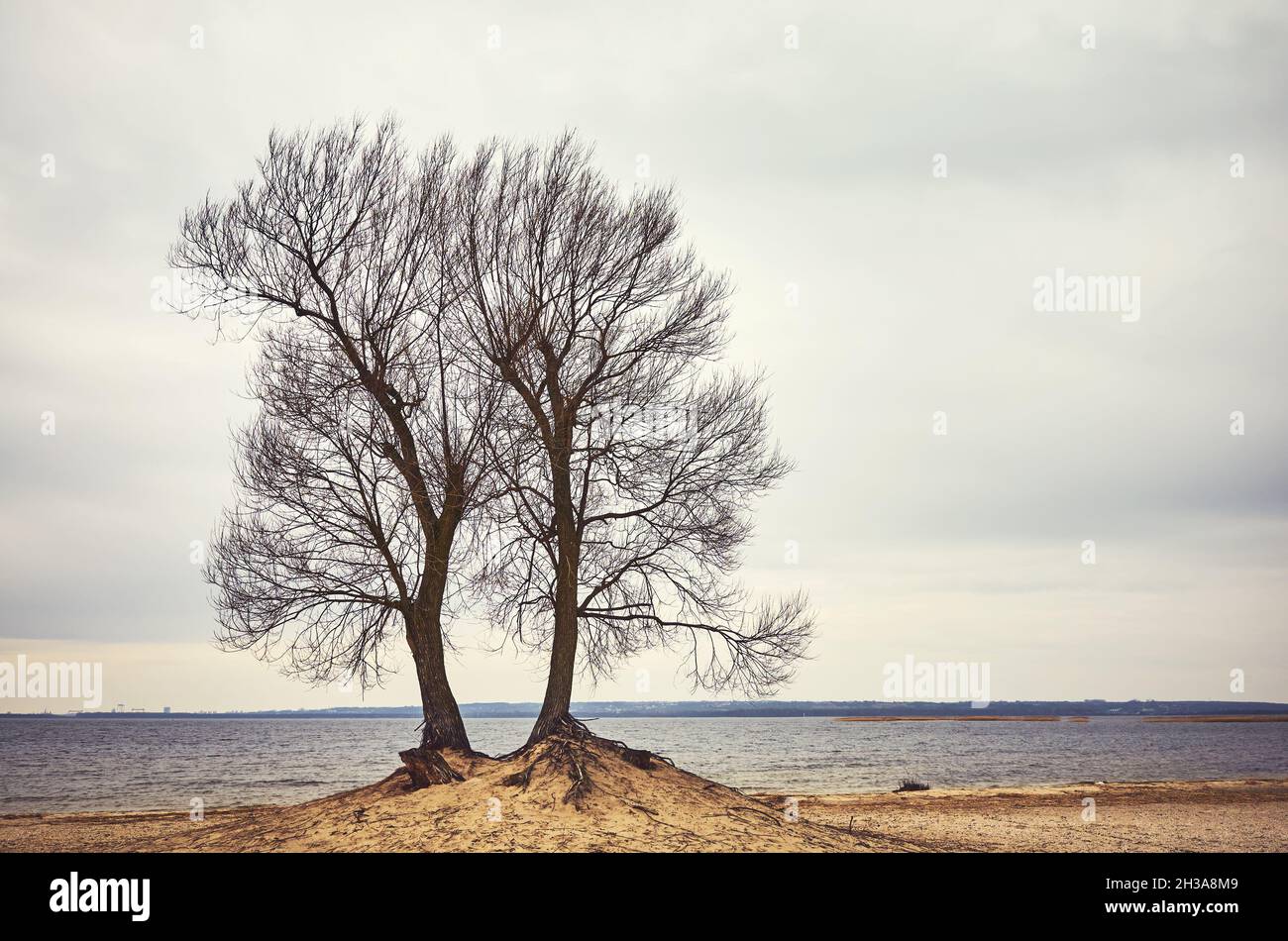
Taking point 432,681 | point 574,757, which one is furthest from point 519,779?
point 432,681

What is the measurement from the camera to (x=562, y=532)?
1931cm

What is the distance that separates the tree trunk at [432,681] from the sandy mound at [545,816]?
2.06 feet

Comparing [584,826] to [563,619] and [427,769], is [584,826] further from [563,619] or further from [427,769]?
[563,619]

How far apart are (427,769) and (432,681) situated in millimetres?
1829

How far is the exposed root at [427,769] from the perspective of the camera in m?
17.2

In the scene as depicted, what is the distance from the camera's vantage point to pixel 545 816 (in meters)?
15.3

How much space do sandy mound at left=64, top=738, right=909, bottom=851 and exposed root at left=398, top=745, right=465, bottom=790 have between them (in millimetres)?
194

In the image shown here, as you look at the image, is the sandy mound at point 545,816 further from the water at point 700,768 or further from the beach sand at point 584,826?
the water at point 700,768

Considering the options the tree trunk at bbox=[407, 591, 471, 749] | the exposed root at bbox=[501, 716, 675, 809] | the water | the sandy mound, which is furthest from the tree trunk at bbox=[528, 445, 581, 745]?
the water

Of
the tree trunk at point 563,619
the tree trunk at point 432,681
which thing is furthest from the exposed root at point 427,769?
the tree trunk at point 563,619

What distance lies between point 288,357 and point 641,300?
6863mm

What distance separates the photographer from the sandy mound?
48.9ft

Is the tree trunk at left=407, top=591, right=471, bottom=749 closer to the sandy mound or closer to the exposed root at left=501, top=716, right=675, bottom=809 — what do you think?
the sandy mound
